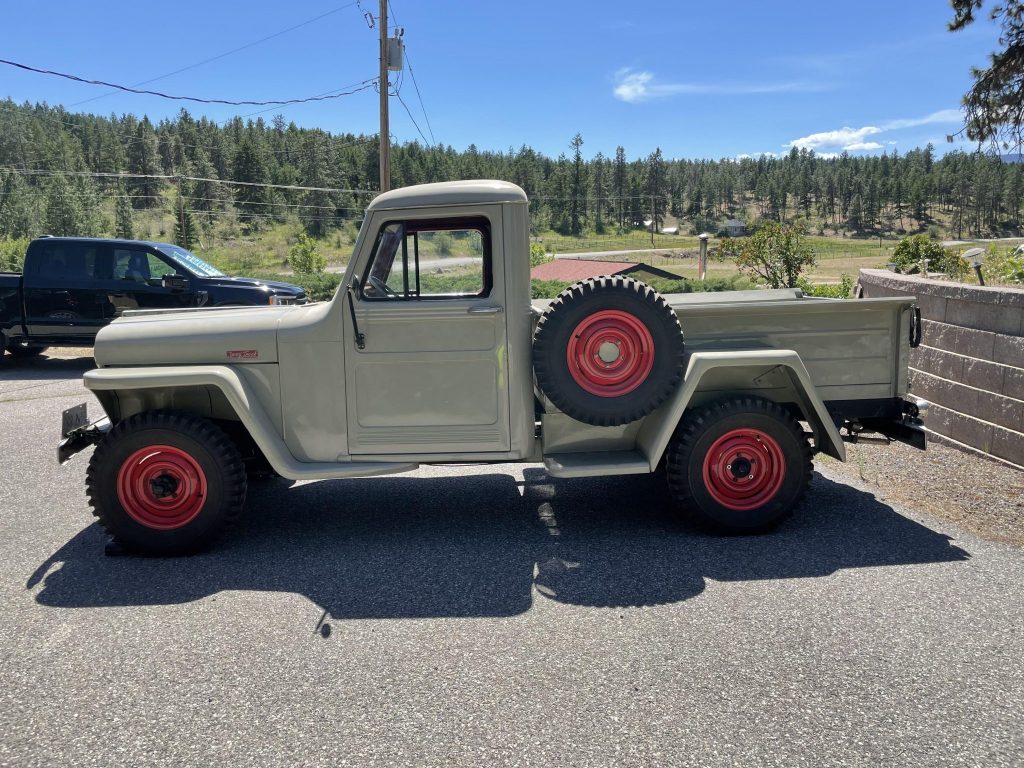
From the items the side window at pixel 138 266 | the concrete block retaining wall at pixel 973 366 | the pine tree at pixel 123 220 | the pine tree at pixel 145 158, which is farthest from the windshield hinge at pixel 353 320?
the pine tree at pixel 145 158

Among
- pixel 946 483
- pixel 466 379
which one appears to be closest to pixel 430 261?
pixel 466 379

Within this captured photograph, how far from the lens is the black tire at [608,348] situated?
4.36 m

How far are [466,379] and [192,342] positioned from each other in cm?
178

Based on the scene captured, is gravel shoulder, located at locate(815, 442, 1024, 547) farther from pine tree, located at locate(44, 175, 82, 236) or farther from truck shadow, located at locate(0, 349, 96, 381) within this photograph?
pine tree, located at locate(44, 175, 82, 236)

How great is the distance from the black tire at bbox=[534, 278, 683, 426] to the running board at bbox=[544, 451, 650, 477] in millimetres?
285

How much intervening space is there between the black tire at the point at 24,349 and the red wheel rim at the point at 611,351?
1154 centimetres

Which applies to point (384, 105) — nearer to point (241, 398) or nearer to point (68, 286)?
point (68, 286)

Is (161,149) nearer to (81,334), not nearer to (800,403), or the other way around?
(81,334)

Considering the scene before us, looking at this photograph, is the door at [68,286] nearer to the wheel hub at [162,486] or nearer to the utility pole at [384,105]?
the wheel hub at [162,486]

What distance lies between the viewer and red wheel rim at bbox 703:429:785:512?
4625mm

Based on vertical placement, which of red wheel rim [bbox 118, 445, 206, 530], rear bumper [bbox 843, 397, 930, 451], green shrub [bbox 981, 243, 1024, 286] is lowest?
red wheel rim [bbox 118, 445, 206, 530]

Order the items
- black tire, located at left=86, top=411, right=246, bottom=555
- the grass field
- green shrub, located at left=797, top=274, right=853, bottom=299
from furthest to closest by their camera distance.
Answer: the grass field, green shrub, located at left=797, top=274, right=853, bottom=299, black tire, located at left=86, top=411, right=246, bottom=555

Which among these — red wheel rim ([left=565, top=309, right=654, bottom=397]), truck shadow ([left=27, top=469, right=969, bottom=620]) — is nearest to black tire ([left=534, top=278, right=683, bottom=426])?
red wheel rim ([left=565, top=309, right=654, bottom=397])

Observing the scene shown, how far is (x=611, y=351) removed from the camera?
4.43 meters
